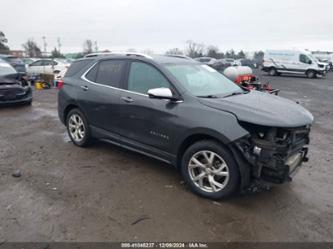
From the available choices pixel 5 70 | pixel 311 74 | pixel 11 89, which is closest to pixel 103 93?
pixel 11 89

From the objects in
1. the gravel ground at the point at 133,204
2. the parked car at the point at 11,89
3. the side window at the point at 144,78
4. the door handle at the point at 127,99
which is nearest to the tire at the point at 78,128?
the gravel ground at the point at 133,204

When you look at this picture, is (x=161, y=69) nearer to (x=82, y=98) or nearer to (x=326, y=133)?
(x=82, y=98)

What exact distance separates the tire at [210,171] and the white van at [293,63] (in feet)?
77.9

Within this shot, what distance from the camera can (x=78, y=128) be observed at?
16.9ft

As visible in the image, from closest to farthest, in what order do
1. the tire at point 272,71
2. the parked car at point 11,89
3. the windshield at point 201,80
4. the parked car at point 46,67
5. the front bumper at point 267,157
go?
the front bumper at point 267,157, the windshield at point 201,80, the parked car at point 11,89, the parked car at point 46,67, the tire at point 272,71

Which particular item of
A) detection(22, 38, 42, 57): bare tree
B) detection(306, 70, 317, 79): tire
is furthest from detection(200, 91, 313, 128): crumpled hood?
detection(22, 38, 42, 57): bare tree

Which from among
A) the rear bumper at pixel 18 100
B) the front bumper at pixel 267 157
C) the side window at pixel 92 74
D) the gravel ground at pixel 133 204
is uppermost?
the side window at pixel 92 74

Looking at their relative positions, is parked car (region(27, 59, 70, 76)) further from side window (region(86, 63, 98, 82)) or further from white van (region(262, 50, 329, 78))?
white van (region(262, 50, 329, 78))

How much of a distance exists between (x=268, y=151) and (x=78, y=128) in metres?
3.52

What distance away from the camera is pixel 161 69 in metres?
3.86

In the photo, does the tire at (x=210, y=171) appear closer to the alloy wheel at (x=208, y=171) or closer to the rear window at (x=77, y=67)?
the alloy wheel at (x=208, y=171)

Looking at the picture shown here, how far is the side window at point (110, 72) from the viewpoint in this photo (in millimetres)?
4395

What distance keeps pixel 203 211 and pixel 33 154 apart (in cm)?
332

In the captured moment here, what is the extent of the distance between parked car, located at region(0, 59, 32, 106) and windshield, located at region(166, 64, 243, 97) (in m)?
6.77
